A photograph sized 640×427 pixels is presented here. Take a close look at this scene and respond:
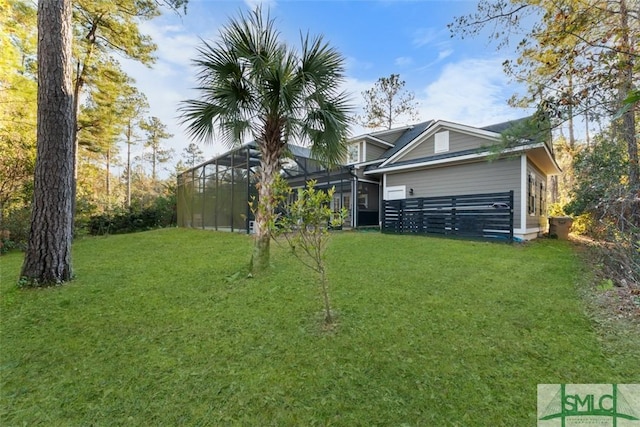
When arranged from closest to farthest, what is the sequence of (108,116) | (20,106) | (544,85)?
1. (544,85)
2. (20,106)
3. (108,116)

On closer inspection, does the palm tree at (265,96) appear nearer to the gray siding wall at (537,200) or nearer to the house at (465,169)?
the house at (465,169)

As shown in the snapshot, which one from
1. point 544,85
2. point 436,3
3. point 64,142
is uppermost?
point 436,3

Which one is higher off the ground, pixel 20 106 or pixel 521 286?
pixel 20 106

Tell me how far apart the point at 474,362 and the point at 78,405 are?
2964mm

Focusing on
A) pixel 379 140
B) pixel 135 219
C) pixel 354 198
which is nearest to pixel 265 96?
pixel 354 198

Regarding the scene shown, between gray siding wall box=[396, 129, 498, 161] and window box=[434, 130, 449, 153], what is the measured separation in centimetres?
13

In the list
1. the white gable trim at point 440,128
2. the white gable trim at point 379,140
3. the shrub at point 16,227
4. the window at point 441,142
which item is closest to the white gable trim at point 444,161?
the white gable trim at point 440,128

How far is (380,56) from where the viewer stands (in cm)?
1060

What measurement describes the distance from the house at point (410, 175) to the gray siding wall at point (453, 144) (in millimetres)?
35

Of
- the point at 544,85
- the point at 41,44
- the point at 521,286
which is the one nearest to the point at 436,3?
the point at 544,85

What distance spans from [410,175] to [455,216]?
119 inches

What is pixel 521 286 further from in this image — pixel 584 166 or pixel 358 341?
pixel 584 166

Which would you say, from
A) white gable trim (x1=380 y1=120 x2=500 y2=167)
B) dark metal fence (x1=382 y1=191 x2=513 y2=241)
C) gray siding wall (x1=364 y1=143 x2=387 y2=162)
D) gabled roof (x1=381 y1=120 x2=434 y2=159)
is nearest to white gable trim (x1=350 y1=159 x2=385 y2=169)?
gray siding wall (x1=364 y1=143 x2=387 y2=162)

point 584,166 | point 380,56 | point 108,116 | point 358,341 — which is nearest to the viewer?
point 358,341
